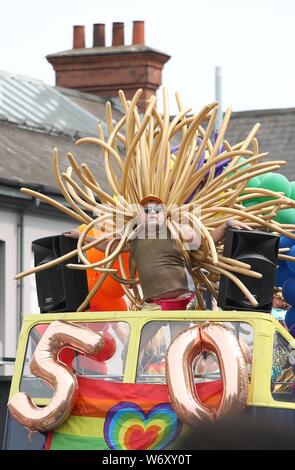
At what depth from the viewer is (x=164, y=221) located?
459 inches

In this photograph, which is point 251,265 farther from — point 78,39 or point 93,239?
point 78,39

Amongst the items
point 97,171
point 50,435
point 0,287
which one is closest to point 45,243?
point 50,435

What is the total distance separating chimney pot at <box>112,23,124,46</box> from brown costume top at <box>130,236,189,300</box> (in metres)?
23.8

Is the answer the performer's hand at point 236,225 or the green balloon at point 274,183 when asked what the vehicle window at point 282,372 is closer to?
the performer's hand at point 236,225

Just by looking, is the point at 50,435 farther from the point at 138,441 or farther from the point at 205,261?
the point at 205,261

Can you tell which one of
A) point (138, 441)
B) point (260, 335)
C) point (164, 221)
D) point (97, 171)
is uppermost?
point (97, 171)

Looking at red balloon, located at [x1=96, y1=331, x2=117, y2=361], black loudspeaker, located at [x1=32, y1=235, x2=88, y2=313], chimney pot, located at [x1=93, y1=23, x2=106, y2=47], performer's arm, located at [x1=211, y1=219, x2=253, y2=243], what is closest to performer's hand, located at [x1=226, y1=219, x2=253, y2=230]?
performer's arm, located at [x1=211, y1=219, x2=253, y2=243]

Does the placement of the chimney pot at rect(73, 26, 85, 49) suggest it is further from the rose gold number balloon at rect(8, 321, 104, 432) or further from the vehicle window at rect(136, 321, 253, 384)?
the vehicle window at rect(136, 321, 253, 384)

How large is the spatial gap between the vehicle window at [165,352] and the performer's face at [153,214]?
44.4 inches

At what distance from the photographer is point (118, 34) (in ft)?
116

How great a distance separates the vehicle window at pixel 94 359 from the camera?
10781 mm

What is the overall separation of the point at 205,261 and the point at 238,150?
2.95ft

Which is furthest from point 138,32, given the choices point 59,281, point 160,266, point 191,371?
point 191,371

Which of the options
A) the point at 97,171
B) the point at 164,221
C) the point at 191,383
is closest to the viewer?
the point at 191,383
